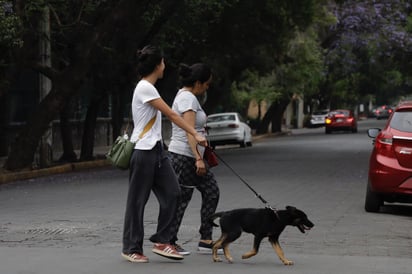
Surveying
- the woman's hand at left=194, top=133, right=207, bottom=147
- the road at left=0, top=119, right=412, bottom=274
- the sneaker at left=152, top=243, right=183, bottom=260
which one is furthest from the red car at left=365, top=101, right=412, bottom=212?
the sneaker at left=152, top=243, right=183, bottom=260

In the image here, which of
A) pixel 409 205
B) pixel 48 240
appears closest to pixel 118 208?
pixel 48 240

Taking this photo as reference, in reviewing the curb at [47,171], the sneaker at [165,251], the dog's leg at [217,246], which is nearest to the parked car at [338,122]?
the curb at [47,171]

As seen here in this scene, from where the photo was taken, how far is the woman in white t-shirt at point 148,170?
7.83m

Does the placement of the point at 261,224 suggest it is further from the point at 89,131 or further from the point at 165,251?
the point at 89,131

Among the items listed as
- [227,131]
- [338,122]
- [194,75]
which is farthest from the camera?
[338,122]

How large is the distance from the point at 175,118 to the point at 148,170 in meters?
0.52

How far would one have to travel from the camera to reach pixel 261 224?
776 centimetres

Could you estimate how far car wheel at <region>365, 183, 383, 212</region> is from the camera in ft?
40.5

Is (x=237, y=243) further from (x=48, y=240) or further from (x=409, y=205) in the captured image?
(x=409, y=205)

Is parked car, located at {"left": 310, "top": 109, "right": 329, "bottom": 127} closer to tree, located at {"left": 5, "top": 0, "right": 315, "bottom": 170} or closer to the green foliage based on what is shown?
tree, located at {"left": 5, "top": 0, "right": 315, "bottom": 170}

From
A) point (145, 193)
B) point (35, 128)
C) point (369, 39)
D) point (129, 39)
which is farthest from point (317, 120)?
point (145, 193)

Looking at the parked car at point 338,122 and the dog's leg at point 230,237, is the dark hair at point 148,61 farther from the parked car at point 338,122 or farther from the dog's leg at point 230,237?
the parked car at point 338,122

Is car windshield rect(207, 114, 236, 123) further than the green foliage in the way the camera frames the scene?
Yes

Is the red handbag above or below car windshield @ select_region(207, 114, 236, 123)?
above
